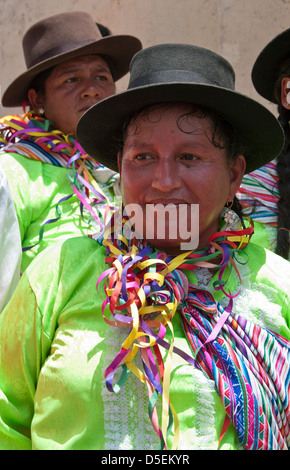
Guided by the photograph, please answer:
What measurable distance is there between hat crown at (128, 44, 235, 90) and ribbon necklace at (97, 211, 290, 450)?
462 millimetres

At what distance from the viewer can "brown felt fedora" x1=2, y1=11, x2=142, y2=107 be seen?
3.38m

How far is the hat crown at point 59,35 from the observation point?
11.2 feet

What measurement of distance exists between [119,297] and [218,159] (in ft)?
1.59

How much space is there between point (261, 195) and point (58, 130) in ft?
3.79

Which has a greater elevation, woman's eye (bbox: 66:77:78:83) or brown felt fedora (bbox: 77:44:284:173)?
woman's eye (bbox: 66:77:78:83)

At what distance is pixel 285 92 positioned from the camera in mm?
2723

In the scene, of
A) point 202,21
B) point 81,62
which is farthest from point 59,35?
point 202,21

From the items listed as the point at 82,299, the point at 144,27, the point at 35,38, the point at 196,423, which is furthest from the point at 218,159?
the point at 144,27

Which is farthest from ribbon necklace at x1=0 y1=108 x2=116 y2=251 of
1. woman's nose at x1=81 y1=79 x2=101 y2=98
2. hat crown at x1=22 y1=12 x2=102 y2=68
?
hat crown at x1=22 y1=12 x2=102 y2=68

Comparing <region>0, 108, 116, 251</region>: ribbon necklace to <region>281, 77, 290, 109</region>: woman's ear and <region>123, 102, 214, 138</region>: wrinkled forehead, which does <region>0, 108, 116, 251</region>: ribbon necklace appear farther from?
<region>123, 102, 214, 138</region>: wrinkled forehead

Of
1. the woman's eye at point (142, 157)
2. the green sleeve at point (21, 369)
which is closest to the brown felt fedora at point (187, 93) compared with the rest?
the woman's eye at point (142, 157)

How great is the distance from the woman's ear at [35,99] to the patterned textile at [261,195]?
1303 millimetres

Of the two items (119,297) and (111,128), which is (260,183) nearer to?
(111,128)

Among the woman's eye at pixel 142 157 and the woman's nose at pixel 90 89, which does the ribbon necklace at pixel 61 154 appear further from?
the woman's eye at pixel 142 157
